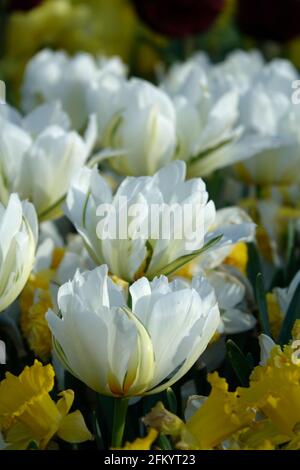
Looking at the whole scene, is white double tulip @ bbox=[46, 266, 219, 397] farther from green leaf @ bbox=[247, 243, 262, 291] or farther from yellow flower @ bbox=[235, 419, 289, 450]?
green leaf @ bbox=[247, 243, 262, 291]

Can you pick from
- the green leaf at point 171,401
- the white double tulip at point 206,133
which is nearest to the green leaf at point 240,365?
the green leaf at point 171,401

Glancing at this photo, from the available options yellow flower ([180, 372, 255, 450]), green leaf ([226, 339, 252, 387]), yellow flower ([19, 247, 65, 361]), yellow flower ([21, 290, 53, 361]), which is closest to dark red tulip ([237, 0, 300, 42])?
yellow flower ([19, 247, 65, 361])

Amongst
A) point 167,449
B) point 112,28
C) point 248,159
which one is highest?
point 167,449

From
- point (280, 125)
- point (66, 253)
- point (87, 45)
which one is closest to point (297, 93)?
point (280, 125)

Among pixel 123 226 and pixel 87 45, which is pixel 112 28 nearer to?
pixel 87 45

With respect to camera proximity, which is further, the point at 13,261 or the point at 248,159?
the point at 248,159
